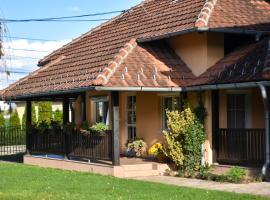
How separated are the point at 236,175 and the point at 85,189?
155 inches

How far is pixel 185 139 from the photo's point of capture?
16.7 meters

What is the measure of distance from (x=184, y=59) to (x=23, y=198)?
837 cm

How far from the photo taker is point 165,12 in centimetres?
2034

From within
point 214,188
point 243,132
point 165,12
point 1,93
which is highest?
point 165,12

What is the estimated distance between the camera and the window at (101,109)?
70.4ft

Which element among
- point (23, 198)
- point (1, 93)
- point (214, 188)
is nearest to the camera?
point (23, 198)

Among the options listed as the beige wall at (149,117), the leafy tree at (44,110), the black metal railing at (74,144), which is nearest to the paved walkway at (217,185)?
the black metal railing at (74,144)

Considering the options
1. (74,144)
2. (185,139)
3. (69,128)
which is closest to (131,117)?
(69,128)

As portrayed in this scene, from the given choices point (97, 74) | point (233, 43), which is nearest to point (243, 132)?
point (233, 43)

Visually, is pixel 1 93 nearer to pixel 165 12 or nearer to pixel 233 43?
pixel 165 12

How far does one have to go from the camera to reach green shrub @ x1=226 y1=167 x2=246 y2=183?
14.6 metres

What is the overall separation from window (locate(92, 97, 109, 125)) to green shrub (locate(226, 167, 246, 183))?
737cm

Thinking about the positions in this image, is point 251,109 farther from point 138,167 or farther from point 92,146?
point 92,146

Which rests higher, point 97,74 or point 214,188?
point 97,74
